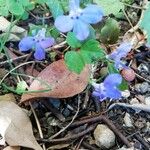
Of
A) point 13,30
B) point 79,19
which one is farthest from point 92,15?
point 13,30

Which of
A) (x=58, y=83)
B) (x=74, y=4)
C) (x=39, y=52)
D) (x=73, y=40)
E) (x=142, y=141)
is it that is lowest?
(x=142, y=141)

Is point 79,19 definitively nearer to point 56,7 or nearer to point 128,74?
point 56,7

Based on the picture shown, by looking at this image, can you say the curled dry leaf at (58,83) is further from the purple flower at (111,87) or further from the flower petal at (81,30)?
the flower petal at (81,30)

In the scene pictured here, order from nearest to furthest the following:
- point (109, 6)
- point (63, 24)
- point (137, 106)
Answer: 1. point (63, 24)
2. point (137, 106)
3. point (109, 6)

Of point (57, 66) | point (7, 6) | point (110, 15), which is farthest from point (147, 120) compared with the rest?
point (7, 6)

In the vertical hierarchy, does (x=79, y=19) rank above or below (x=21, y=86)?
above

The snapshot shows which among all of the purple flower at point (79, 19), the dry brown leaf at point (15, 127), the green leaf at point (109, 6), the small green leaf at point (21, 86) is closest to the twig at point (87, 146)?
the dry brown leaf at point (15, 127)

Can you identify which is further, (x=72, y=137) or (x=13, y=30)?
(x=13, y=30)
